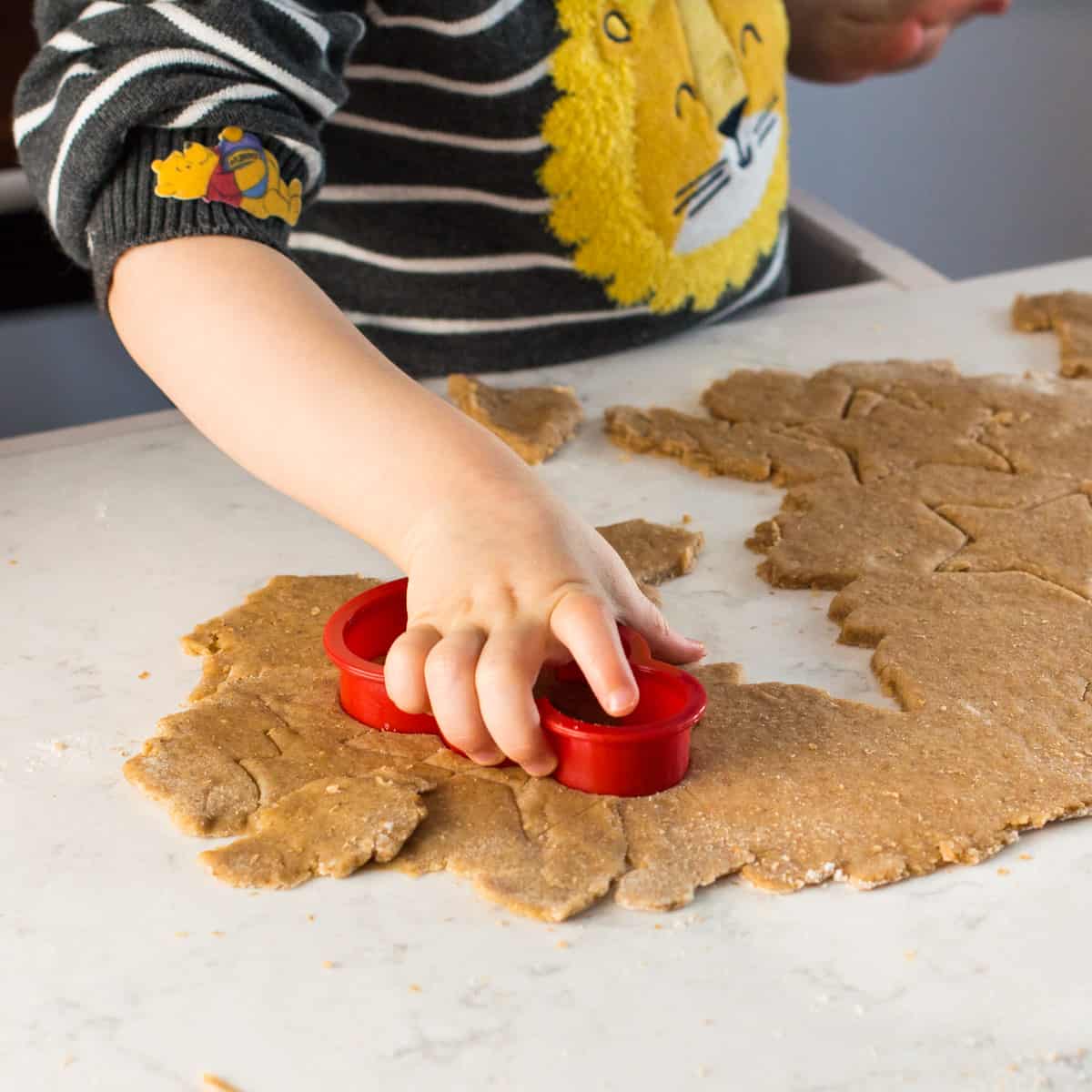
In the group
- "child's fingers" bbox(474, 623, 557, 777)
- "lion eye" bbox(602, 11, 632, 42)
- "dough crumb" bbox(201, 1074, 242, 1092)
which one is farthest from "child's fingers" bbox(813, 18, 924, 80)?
"dough crumb" bbox(201, 1074, 242, 1092)

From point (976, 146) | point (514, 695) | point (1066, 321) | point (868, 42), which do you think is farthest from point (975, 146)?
point (514, 695)

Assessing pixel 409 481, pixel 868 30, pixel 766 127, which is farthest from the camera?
pixel 868 30

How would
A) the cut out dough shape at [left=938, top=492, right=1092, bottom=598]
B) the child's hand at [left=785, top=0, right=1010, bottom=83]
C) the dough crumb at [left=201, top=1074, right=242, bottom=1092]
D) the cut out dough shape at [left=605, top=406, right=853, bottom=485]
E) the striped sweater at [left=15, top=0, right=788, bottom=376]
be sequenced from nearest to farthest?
the dough crumb at [left=201, top=1074, right=242, bottom=1092]
the cut out dough shape at [left=938, top=492, right=1092, bottom=598]
the cut out dough shape at [left=605, top=406, right=853, bottom=485]
the striped sweater at [left=15, top=0, right=788, bottom=376]
the child's hand at [left=785, top=0, right=1010, bottom=83]

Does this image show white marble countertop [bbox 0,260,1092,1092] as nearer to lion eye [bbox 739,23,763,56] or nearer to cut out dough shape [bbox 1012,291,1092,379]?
cut out dough shape [bbox 1012,291,1092,379]

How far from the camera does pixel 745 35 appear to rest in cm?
113

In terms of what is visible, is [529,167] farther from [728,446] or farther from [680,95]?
[728,446]

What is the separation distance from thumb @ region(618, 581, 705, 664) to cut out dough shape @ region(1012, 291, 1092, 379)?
46cm

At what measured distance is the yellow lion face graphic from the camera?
1.04 m

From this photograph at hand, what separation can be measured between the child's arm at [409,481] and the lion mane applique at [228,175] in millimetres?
30

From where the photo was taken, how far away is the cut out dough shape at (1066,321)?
996 mm

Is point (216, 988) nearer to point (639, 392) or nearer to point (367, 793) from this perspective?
point (367, 793)

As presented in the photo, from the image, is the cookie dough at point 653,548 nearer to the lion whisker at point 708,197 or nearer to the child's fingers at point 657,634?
the child's fingers at point 657,634

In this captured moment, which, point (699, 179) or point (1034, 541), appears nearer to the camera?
point (1034, 541)

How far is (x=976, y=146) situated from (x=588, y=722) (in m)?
1.82
